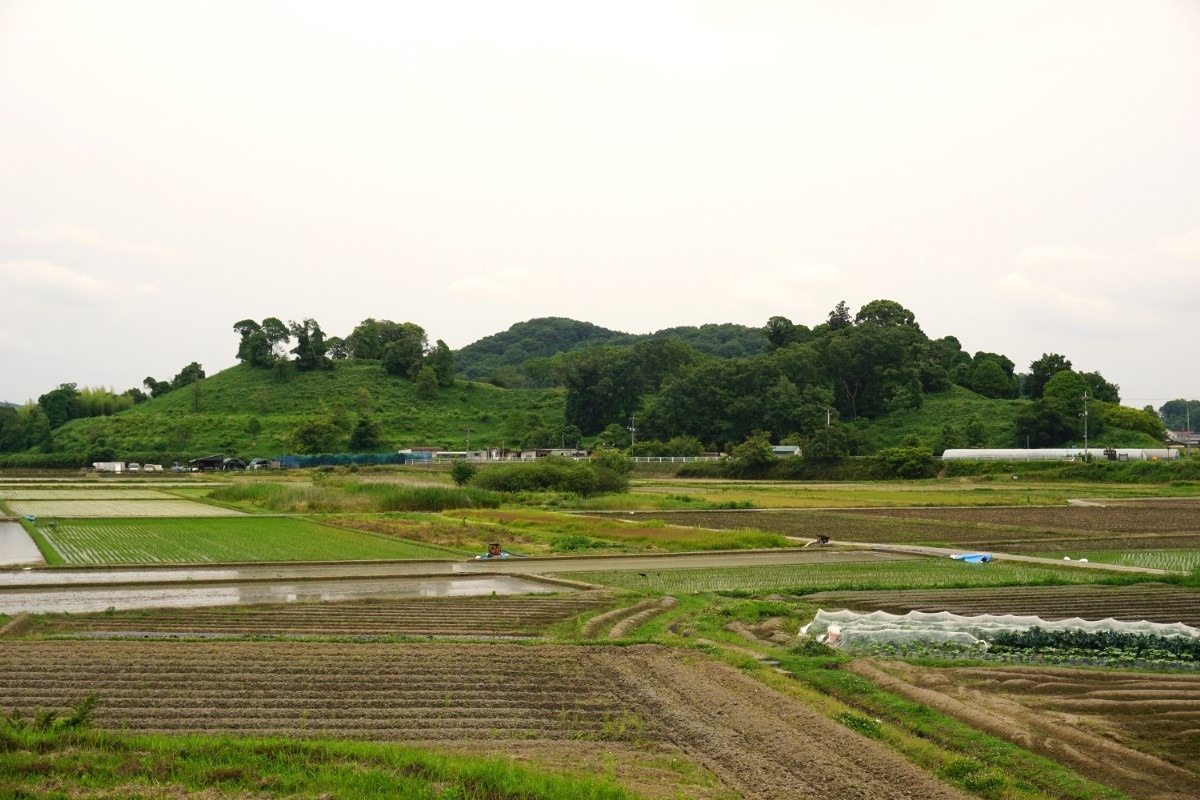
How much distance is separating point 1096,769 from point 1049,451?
7344cm

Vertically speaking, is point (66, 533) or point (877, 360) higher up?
point (877, 360)

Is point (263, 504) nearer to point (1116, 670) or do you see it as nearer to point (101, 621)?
point (101, 621)

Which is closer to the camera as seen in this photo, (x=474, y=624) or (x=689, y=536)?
(x=474, y=624)

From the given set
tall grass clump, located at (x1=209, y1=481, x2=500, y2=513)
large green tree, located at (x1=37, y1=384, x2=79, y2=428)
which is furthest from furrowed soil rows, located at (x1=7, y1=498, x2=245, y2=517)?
large green tree, located at (x1=37, y1=384, x2=79, y2=428)

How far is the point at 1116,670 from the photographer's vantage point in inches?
488

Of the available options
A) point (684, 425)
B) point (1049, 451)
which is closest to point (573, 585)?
point (1049, 451)

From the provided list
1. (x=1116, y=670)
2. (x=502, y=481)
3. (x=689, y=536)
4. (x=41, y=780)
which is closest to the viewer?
(x=41, y=780)

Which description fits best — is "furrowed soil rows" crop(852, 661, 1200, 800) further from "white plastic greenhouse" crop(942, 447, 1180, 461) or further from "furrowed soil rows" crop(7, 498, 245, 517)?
"white plastic greenhouse" crop(942, 447, 1180, 461)

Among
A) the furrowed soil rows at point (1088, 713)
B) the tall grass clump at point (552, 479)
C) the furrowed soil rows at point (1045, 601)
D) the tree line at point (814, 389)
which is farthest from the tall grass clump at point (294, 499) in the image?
the tree line at point (814, 389)

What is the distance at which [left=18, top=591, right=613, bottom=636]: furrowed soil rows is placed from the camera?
15602mm

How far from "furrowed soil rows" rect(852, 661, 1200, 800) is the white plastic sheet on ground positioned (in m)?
1.52

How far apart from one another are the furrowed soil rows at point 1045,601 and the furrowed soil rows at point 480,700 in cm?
676

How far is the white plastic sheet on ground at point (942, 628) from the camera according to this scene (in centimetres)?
1434

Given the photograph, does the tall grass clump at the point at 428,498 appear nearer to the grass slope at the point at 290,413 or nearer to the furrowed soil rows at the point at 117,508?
the furrowed soil rows at the point at 117,508
